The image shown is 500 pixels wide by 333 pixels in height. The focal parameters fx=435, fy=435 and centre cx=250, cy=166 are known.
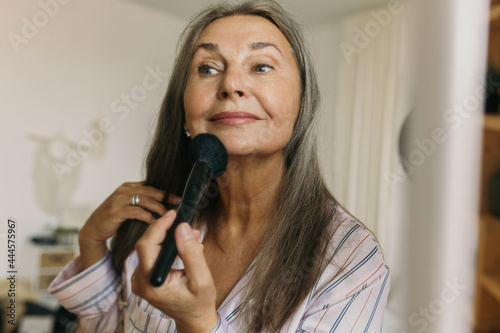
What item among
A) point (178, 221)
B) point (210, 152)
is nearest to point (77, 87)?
point (210, 152)

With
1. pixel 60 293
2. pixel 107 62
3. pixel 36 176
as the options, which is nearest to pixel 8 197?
pixel 36 176

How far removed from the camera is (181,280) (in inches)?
16.4

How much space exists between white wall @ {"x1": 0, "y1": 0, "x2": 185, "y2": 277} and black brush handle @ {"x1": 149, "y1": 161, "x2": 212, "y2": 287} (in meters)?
1.37

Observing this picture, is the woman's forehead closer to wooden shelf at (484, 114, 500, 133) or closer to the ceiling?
wooden shelf at (484, 114, 500, 133)

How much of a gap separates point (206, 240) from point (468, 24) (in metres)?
0.52

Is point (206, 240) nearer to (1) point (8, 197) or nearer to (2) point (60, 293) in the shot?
(2) point (60, 293)
